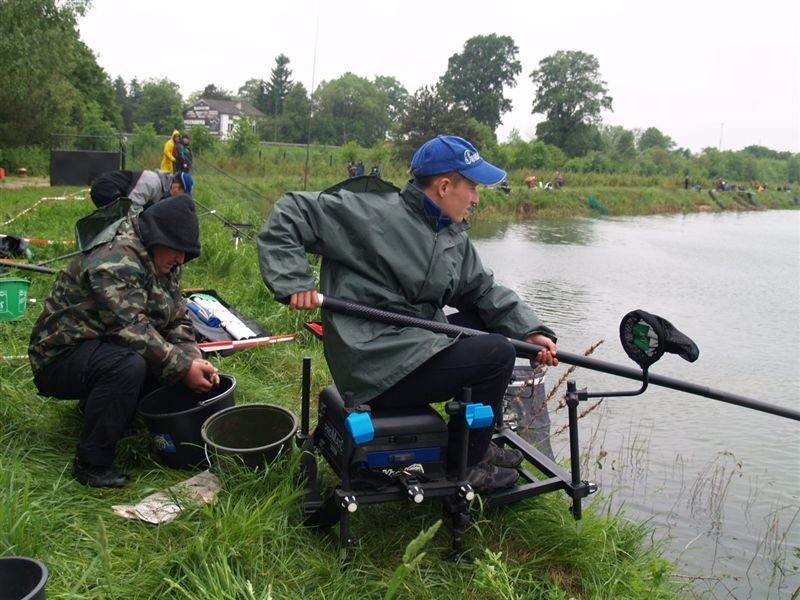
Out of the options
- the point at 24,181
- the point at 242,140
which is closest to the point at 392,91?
the point at 242,140

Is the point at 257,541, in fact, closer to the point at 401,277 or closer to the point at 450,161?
the point at 401,277

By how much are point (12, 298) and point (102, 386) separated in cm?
225

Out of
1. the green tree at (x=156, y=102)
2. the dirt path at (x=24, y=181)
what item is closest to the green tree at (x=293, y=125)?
the green tree at (x=156, y=102)

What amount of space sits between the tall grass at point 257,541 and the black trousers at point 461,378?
1.51 ft

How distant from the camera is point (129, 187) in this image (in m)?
5.84

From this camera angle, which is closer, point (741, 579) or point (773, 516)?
point (741, 579)

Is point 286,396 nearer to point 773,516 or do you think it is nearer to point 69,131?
point 773,516

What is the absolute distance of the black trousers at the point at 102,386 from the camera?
272cm

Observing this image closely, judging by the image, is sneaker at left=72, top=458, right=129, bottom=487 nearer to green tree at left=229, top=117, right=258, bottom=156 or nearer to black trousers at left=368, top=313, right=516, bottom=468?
black trousers at left=368, top=313, right=516, bottom=468

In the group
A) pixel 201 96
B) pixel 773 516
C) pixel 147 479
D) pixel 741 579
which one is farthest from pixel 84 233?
pixel 201 96

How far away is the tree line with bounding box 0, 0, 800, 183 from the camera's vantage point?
1828 cm

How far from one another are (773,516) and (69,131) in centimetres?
2852

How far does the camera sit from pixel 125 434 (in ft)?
10.4

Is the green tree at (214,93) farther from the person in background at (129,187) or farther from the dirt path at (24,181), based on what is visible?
the person in background at (129,187)
